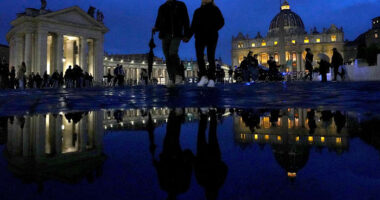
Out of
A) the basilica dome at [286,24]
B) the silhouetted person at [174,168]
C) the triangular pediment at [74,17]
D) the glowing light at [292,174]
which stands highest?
the basilica dome at [286,24]

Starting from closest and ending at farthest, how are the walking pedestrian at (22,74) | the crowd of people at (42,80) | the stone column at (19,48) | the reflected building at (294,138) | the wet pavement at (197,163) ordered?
the wet pavement at (197,163) < the reflected building at (294,138) < the crowd of people at (42,80) < the walking pedestrian at (22,74) < the stone column at (19,48)

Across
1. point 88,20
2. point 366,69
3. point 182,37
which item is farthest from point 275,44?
point 182,37

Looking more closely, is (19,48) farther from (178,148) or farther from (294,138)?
(294,138)

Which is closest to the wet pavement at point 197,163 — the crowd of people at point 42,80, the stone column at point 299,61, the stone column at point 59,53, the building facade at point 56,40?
the crowd of people at point 42,80

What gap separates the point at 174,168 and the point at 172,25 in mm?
5564

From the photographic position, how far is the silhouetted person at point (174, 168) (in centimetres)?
89

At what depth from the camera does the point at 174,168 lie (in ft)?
3.66

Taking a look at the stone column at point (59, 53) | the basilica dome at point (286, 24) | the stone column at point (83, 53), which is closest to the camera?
the stone column at point (59, 53)

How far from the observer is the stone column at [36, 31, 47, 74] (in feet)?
106

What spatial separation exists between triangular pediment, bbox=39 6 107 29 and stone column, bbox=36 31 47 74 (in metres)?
2.23

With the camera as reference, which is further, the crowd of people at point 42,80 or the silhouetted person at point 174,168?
the crowd of people at point 42,80

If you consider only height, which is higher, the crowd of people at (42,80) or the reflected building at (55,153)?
the crowd of people at (42,80)

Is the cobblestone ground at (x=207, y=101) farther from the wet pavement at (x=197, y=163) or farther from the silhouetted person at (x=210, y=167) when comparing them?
the silhouetted person at (x=210, y=167)

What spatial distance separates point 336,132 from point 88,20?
39.1 m
